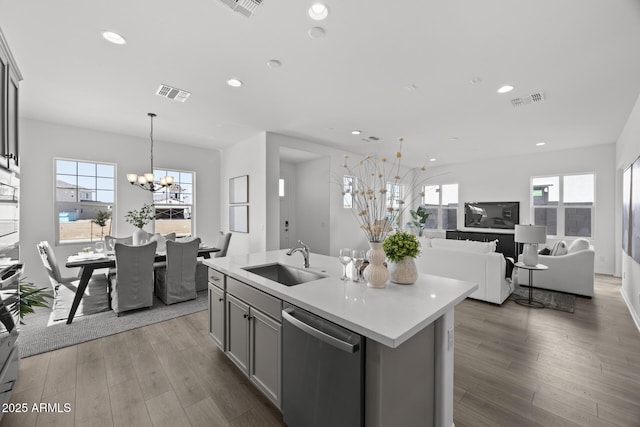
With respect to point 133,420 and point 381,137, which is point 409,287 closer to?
point 133,420

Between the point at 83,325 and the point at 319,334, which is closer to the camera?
the point at 319,334

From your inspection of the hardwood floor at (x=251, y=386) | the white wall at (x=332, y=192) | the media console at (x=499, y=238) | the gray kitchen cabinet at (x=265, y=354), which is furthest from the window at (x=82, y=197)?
the media console at (x=499, y=238)

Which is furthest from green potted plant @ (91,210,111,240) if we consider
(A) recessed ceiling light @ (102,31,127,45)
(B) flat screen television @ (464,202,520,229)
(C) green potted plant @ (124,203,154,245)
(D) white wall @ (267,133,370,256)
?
(B) flat screen television @ (464,202,520,229)

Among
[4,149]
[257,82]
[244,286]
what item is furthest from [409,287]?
[4,149]

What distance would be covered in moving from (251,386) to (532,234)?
417 cm

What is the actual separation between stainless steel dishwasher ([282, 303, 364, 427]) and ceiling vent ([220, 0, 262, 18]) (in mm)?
2146

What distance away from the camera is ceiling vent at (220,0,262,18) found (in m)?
1.98

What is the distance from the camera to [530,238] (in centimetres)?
395

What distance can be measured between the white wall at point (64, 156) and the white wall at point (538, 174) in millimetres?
5841

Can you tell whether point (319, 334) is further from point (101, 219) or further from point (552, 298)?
point (101, 219)

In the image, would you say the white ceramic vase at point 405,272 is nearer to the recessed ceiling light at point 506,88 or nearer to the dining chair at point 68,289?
the recessed ceiling light at point 506,88

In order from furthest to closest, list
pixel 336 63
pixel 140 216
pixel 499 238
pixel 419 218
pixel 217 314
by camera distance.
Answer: pixel 419 218, pixel 499 238, pixel 140 216, pixel 336 63, pixel 217 314

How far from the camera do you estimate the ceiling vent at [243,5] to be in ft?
6.49

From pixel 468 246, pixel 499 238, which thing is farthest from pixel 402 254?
pixel 499 238
